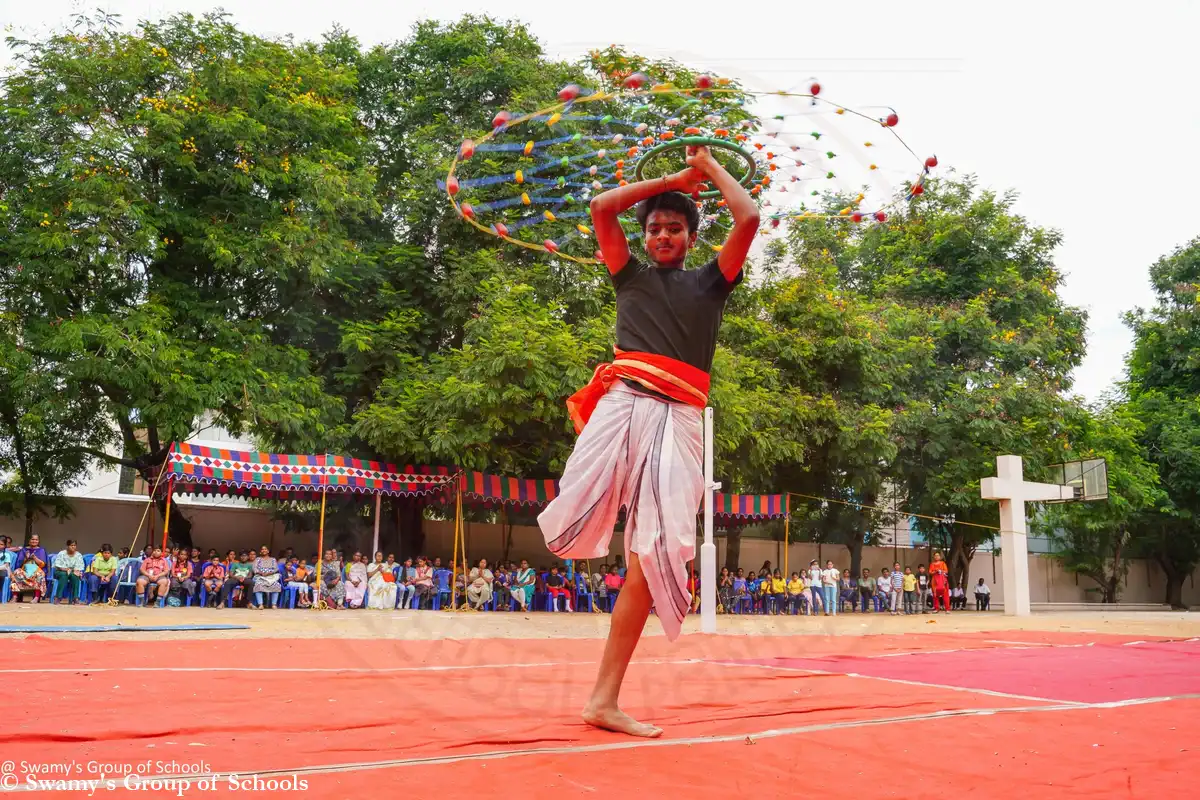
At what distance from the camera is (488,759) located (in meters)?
2.76

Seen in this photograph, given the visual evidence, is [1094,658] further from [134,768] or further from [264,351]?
[264,351]

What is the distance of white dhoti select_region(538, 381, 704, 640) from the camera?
3.44m

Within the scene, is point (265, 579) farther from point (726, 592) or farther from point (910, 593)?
point (910, 593)

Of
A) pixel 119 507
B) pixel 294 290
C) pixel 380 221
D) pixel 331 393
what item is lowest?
pixel 119 507

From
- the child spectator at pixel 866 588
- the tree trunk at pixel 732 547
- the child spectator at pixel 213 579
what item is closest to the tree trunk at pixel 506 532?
the tree trunk at pixel 732 547

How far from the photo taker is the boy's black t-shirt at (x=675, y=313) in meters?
3.62

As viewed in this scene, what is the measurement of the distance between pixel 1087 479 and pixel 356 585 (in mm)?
17648

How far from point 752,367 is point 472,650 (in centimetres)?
1361

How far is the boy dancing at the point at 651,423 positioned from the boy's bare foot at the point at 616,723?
1 centimetres

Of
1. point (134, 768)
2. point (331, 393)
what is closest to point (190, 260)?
point (331, 393)

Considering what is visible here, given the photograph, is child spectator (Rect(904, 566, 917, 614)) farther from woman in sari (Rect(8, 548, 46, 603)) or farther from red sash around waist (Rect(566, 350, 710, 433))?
red sash around waist (Rect(566, 350, 710, 433))

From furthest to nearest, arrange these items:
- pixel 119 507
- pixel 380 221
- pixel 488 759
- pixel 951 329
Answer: pixel 951 329 < pixel 119 507 < pixel 380 221 < pixel 488 759

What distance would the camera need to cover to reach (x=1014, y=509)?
22.3 m

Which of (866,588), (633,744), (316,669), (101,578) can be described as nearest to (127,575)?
(101,578)
